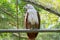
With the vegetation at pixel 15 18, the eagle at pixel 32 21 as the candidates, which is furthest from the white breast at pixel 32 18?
the vegetation at pixel 15 18

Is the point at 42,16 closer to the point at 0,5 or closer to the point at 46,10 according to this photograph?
the point at 46,10

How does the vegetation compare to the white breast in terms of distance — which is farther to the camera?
the vegetation

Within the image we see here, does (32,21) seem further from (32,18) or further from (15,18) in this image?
(15,18)

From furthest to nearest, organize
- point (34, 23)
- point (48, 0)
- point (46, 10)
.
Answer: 1. point (48, 0)
2. point (46, 10)
3. point (34, 23)

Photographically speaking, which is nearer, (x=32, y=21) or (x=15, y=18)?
(x=32, y=21)

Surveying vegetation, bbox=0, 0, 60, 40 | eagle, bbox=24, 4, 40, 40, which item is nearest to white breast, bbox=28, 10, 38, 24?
eagle, bbox=24, 4, 40, 40

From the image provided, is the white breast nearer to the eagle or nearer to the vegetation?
the eagle

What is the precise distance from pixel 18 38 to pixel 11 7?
0.45 m

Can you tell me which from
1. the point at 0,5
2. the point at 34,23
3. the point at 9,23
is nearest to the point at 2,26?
the point at 9,23

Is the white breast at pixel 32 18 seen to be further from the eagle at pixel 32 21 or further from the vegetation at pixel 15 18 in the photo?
the vegetation at pixel 15 18

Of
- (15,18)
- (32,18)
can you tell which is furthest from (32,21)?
(15,18)

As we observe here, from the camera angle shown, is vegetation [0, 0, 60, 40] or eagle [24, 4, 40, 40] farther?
vegetation [0, 0, 60, 40]

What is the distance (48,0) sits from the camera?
9.43 feet

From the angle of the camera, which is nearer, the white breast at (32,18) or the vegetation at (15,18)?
the white breast at (32,18)
